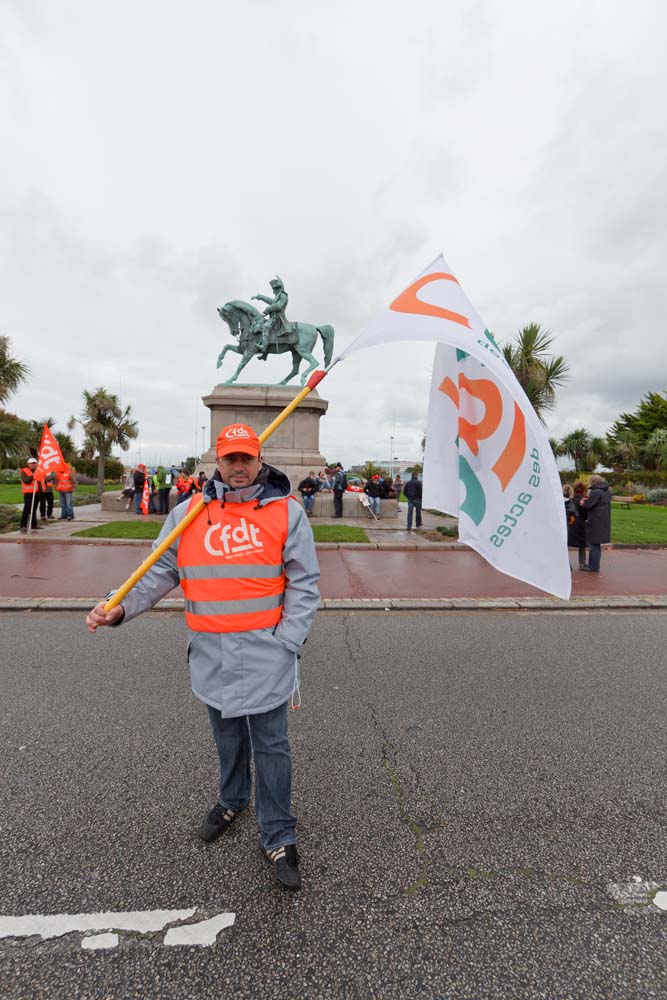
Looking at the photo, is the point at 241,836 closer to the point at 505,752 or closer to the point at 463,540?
the point at 505,752

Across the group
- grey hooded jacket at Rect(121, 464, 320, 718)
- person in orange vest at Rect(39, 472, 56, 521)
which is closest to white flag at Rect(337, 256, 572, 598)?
grey hooded jacket at Rect(121, 464, 320, 718)

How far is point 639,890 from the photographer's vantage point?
216 centimetres

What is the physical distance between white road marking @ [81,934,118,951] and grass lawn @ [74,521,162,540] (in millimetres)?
10578

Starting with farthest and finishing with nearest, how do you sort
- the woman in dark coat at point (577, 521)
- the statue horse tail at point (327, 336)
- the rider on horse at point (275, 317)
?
the statue horse tail at point (327, 336)
the rider on horse at point (275, 317)
the woman in dark coat at point (577, 521)

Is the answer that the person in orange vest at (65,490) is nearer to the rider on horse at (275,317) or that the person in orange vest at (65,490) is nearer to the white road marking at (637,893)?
the rider on horse at (275,317)

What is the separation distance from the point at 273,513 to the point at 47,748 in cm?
242

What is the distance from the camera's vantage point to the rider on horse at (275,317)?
18109mm

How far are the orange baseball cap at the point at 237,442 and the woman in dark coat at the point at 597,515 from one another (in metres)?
8.90

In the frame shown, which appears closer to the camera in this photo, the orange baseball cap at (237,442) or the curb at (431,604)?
the orange baseball cap at (237,442)

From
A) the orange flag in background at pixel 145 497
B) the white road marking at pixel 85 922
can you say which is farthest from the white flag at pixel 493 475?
the orange flag in background at pixel 145 497

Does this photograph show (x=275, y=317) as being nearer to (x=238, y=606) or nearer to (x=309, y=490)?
(x=309, y=490)

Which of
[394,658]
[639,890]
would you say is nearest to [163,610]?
[394,658]

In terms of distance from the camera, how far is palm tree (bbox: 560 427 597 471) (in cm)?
5319

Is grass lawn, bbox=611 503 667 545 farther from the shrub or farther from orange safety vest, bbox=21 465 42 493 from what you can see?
the shrub
